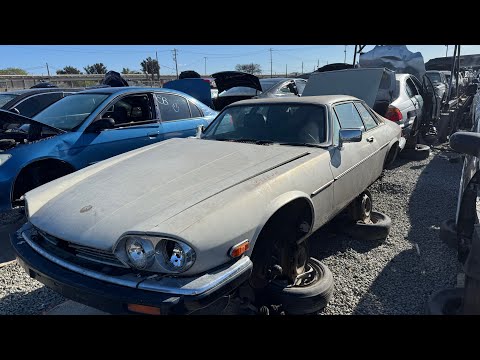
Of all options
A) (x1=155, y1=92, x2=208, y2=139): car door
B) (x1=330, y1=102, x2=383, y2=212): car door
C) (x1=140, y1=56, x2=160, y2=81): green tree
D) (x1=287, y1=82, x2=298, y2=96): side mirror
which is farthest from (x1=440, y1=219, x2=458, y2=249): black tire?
(x1=140, y1=56, x2=160, y2=81): green tree

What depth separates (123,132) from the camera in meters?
5.04

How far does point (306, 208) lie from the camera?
282cm

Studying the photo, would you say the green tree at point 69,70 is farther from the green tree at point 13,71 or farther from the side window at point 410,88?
the side window at point 410,88

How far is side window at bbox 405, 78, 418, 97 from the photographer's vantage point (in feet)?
24.0

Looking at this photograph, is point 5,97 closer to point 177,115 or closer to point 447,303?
point 177,115

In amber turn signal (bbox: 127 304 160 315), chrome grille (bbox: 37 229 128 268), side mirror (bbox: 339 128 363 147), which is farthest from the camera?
side mirror (bbox: 339 128 363 147)

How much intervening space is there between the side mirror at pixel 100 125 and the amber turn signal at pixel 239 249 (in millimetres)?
3268

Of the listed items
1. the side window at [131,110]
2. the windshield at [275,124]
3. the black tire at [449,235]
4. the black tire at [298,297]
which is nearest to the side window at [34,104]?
the side window at [131,110]

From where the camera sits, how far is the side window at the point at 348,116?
3.73 meters

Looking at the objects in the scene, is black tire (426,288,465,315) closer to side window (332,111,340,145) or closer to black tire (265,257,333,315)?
black tire (265,257,333,315)

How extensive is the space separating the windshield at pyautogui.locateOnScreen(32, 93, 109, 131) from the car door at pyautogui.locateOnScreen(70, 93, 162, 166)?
21 centimetres

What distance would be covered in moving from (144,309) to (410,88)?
740 cm
